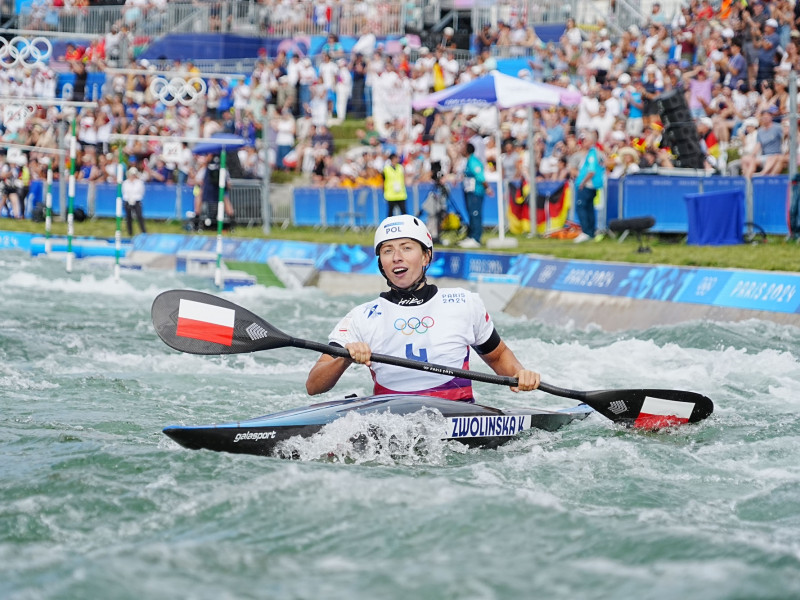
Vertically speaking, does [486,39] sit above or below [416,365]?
above

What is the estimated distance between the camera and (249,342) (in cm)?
691

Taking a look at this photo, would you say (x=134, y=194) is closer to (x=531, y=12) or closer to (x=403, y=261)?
(x=531, y=12)

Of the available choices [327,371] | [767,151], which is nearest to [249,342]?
[327,371]

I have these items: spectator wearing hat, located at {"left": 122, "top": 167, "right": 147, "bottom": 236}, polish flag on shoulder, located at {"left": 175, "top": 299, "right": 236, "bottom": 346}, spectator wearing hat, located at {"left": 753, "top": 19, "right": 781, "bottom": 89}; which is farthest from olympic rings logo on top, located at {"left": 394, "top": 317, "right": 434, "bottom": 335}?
spectator wearing hat, located at {"left": 122, "top": 167, "right": 147, "bottom": 236}

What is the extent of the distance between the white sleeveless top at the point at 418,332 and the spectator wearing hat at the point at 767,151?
32.9 feet

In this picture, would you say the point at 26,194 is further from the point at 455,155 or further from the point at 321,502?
the point at 321,502

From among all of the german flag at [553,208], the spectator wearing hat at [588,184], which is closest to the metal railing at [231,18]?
the german flag at [553,208]

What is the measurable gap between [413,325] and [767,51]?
12.7 m

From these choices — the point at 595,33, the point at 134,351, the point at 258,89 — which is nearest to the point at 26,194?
the point at 258,89

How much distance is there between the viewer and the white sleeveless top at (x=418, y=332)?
21.9ft

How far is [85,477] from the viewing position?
558 centimetres

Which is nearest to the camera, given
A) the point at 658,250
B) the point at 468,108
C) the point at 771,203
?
the point at 658,250

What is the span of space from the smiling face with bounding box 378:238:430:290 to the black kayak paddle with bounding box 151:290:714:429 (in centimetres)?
46

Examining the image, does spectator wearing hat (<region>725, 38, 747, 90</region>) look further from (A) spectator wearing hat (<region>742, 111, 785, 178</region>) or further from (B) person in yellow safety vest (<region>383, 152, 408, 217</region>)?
(B) person in yellow safety vest (<region>383, 152, 408, 217</region>)
